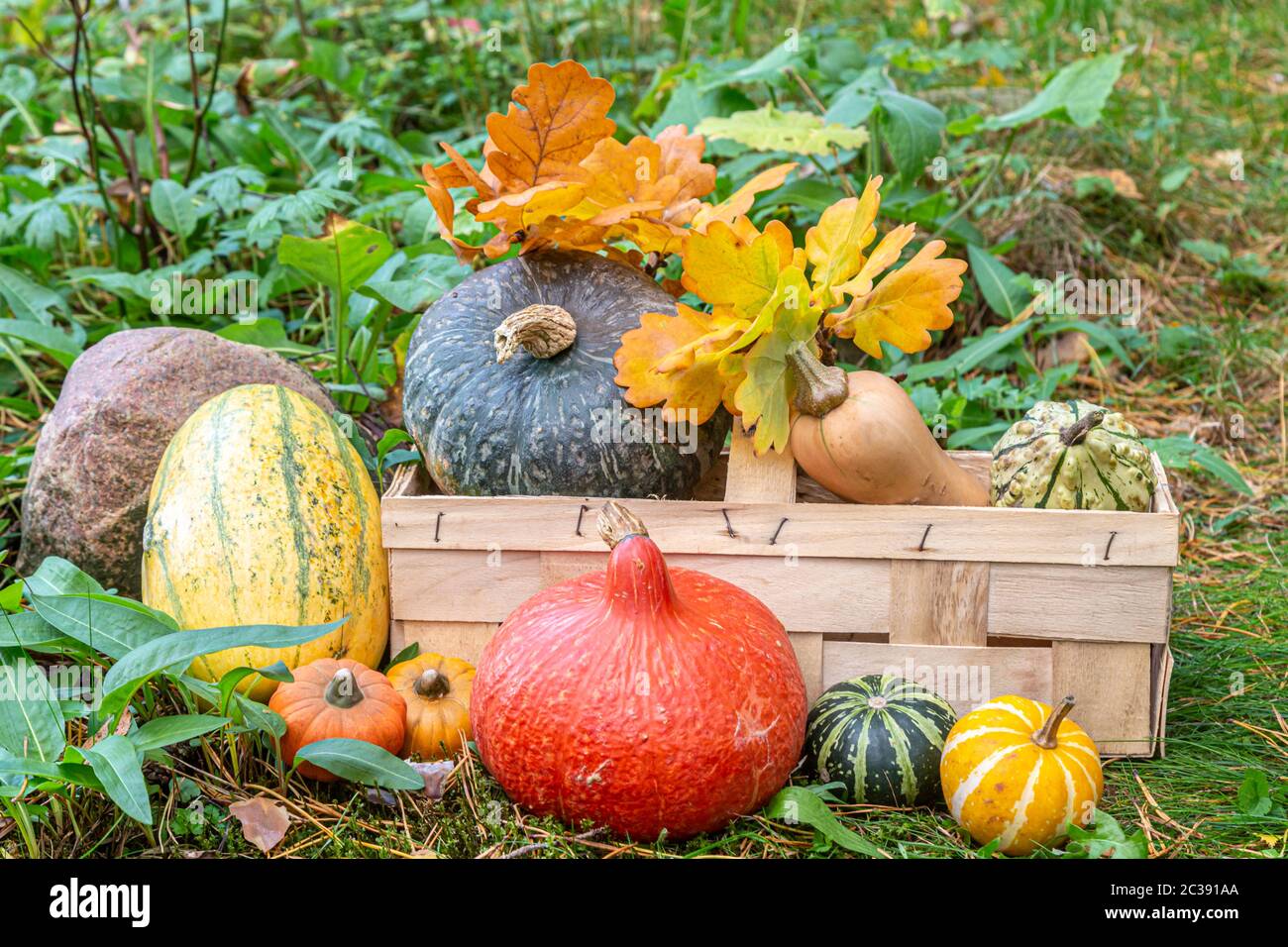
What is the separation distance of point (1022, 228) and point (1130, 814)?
9.05ft

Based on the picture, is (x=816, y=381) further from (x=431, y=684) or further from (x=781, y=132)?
(x=781, y=132)

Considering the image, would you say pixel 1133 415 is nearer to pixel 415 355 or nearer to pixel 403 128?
pixel 415 355

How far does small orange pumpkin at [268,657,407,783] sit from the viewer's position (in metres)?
2.20

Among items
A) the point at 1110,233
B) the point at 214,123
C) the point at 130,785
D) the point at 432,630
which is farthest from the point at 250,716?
the point at 1110,233

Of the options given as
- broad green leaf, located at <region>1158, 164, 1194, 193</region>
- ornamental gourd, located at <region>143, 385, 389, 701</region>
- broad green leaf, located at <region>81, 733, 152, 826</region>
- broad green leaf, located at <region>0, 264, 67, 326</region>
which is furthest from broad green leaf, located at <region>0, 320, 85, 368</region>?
broad green leaf, located at <region>1158, 164, 1194, 193</region>

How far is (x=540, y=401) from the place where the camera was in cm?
252

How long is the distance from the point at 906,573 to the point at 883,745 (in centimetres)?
37

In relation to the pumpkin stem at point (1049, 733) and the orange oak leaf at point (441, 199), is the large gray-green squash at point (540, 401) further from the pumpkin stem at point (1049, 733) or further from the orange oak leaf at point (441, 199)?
the pumpkin stem at point (1049, 733)

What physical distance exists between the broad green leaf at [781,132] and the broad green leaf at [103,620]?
6.41 feet

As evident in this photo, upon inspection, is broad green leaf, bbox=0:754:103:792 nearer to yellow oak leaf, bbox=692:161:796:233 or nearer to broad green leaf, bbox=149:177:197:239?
yellow oak leaf, bbox=692:161:796:233

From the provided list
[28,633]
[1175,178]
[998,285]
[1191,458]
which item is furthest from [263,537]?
[1175,178]

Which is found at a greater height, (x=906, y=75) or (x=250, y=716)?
(x=906, y=75)

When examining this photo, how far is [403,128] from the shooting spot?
5500mm

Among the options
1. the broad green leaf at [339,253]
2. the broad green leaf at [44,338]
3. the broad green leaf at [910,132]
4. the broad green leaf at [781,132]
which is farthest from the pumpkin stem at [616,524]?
the broad green leaf at [44,338]
